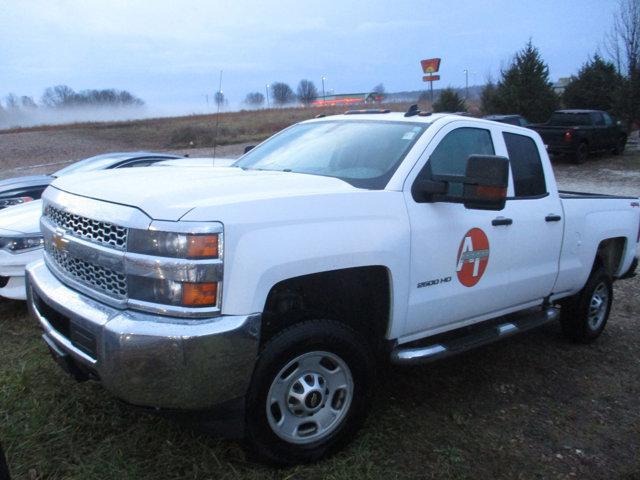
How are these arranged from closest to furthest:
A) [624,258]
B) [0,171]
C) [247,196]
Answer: [247,196], [624,258], [0,171]

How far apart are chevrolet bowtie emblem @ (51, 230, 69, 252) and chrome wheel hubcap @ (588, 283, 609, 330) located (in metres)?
4.19

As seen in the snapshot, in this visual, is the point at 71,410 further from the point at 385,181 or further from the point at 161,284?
the point at 385,181

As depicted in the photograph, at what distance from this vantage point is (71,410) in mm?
3447

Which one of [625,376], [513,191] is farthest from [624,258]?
[513,191]

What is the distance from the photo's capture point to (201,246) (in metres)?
2.50

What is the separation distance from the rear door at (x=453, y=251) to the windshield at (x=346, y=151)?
20cm

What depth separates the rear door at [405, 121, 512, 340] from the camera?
10.8ft

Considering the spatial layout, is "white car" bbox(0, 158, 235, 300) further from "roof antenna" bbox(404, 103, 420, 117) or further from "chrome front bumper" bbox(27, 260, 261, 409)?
"chrome front bumper" bbox(27, 260, 261, 409)

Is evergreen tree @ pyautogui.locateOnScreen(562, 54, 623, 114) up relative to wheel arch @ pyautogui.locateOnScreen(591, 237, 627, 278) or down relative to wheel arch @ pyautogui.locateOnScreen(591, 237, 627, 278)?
up

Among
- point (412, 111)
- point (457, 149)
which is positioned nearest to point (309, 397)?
point (457, 149)

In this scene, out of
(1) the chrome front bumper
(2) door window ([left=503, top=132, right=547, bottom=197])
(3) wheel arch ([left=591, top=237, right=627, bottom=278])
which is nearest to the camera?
(1) the chrome front bumper

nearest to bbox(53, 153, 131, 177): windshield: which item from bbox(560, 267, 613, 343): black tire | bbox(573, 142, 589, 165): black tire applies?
bbox(560, 267, 613, 343): black tire

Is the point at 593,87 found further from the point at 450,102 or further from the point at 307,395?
the point at 307,395

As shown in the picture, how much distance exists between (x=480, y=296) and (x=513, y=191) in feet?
2.82
